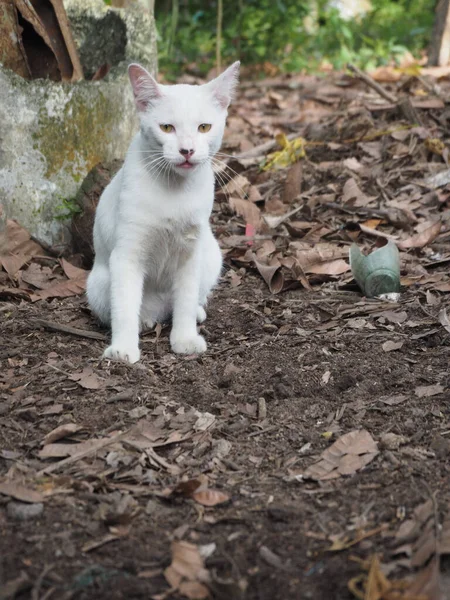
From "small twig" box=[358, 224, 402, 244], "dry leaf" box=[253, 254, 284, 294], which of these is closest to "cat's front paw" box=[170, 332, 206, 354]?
"dry leaf" box=[253, 254, 284, 294]

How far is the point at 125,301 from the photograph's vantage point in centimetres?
378

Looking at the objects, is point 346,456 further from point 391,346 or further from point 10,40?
point 10,40

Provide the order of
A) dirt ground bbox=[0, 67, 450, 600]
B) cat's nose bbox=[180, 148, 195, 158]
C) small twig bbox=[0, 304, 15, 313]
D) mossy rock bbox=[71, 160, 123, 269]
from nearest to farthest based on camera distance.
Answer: dirt ground bbox=[0, 67, 450, 600], cat's nose bbox=[180, 148, 195, 158], small twig bbox=[0, 304, 15, 313], mossy rock bbox=[71, 160, 123, 269]

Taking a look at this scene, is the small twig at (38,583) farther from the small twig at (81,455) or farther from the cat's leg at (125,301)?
the cat's leg at (125,301)

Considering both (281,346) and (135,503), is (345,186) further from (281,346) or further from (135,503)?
(135,503)

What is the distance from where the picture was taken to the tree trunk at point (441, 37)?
29.1 feet

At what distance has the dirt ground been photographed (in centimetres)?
212

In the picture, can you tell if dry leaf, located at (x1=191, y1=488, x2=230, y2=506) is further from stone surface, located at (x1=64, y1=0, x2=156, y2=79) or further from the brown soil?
stone surface, located at (x1=64, y1=0, x2=156, y2=79)

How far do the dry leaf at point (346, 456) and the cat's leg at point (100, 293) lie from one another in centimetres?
169

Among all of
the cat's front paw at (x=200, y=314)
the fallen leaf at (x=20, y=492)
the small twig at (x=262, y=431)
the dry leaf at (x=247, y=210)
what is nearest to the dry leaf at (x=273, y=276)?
the cat's front paw at (x=200, y=314)

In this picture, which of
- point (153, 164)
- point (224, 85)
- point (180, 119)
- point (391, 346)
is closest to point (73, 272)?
point (153, 164)

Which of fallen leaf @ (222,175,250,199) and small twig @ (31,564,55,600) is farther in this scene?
fallen leaf @ (222,175,250,199)

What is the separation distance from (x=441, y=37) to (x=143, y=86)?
642cm

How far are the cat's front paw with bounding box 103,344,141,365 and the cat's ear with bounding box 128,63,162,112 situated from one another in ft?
3.95
